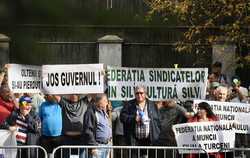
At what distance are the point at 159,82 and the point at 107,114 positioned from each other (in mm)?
882

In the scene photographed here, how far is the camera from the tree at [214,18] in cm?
1063

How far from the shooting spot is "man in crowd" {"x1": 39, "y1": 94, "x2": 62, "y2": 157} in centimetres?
764

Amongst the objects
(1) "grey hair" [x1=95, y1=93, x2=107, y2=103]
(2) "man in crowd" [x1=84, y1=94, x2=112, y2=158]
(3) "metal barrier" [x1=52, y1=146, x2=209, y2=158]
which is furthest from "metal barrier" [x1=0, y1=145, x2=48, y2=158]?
(1) "grey hair" [x1=95, y1=93, x2=107, y2=103]

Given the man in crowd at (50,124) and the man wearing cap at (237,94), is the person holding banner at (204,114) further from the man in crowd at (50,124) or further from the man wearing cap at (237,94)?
the man in crowd at (50,124)

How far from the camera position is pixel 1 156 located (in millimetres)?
7078

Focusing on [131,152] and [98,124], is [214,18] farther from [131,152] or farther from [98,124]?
[131,152]

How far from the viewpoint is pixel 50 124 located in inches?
302

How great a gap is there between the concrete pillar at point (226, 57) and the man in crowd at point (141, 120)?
5.09 m

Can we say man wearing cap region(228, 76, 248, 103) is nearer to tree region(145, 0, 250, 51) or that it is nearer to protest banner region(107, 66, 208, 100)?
protest banner region(107, 66, 208, 100)

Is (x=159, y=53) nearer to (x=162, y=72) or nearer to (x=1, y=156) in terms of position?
(x=162, y=72)

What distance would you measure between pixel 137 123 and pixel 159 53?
7896 millimetres

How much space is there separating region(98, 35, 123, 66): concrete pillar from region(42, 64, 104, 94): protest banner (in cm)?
704

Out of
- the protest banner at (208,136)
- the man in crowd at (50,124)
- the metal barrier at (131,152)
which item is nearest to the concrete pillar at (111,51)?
the man in crowd at (50,124)

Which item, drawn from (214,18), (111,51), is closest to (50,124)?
(214,18)
